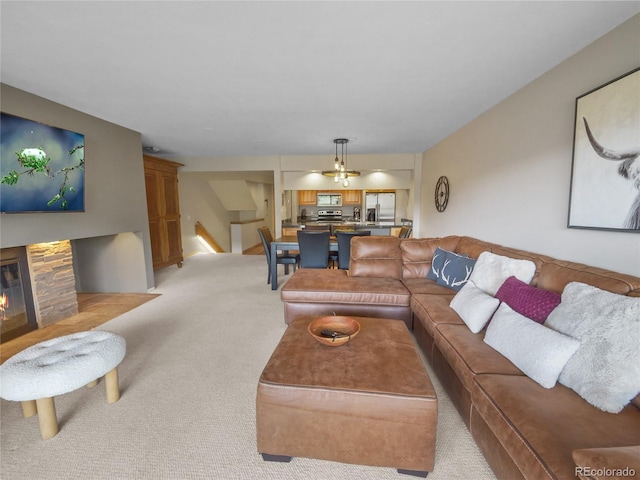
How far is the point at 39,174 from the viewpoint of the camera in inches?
101

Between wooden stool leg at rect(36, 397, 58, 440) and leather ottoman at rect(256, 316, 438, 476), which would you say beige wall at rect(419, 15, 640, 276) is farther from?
wooden stool leg at rect(36, 397, 58, 440)

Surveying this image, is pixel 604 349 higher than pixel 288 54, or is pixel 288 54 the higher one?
pixel 288 54

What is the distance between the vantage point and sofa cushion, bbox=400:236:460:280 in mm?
3088

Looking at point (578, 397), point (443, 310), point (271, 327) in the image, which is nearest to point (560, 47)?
point (443, 310)

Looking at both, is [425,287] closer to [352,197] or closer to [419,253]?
[419,253]

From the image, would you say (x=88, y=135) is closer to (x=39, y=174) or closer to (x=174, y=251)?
(x=39, y=174)

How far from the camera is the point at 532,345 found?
132 cm

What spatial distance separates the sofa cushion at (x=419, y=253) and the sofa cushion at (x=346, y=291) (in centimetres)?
26

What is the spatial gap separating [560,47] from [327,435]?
298 cm

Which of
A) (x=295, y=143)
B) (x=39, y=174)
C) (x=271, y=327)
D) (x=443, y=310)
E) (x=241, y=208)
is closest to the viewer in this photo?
(x=443, y=310)

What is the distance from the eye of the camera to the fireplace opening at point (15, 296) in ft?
8.67

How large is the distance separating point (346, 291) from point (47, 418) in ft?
7.28

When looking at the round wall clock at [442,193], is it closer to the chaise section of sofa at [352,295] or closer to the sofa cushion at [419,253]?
the sofa cushion at [419,253]

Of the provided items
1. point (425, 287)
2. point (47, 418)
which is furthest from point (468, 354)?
point (47, 418)
